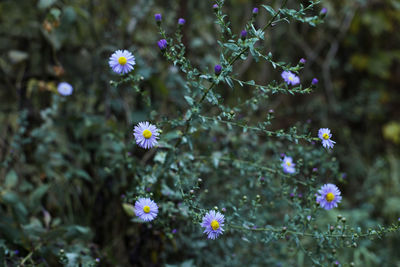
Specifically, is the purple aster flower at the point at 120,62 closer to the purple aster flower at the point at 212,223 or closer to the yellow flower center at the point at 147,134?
the yellow flower center at the point at 147,134

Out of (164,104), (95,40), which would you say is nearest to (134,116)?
(164,104)

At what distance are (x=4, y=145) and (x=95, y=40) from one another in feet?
2.08

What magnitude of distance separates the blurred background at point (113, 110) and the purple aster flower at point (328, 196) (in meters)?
0.23

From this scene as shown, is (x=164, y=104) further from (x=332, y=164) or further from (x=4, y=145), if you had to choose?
(x=332, y=164)

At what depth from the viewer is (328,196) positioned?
968 mm

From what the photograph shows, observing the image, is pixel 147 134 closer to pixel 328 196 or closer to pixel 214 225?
pixel 214 225

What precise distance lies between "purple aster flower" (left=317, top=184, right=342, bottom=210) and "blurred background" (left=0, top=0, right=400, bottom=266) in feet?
0.75

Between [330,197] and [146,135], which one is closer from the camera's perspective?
[146,135]

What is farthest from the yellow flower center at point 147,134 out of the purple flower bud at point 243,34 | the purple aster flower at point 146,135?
the purple flower bud at point 243,34

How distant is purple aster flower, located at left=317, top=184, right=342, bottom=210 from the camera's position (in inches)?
38.1

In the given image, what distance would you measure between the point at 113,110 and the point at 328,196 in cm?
106

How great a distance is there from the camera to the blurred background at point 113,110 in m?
1.22

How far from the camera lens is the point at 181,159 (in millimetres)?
1076

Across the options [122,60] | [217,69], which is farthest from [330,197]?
[122,60]
